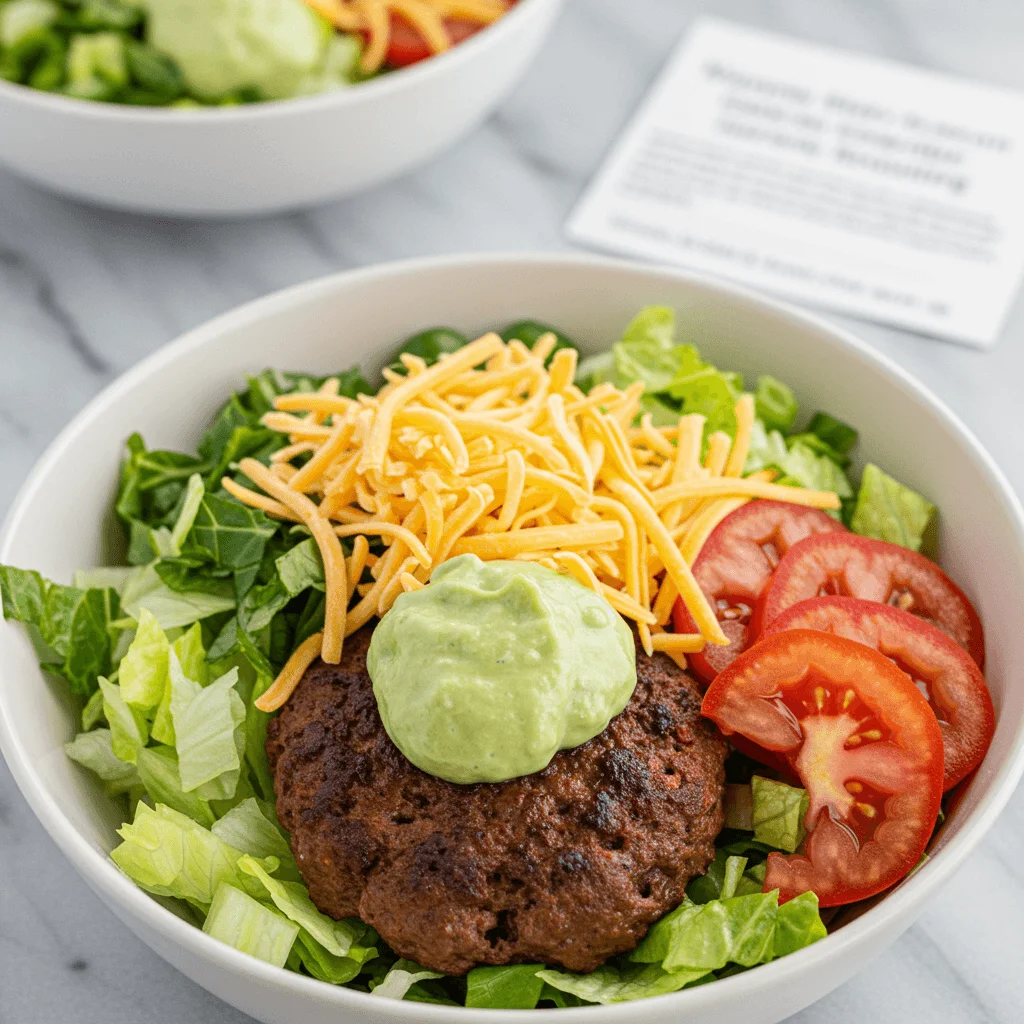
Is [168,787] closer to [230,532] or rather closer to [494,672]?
[230,532]

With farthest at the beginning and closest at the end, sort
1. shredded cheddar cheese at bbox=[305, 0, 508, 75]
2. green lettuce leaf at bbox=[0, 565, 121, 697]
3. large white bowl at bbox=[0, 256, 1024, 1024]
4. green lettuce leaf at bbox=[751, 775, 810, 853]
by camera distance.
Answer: shredded cheddar cheese at bbox=[305, 0, 508, 75] < green lettuce leaf at bbox=[0, 565, 121, 697] < green lettuce leaf at bbox=[751, 775, 810, 853] < large white bowl at bbox=[0, 256, 1024, 1024]

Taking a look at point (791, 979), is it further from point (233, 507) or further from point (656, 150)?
point (656, 150)

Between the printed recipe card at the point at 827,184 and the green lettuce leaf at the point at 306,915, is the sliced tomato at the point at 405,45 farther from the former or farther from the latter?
the green lettuce leaf at the point at 306,915

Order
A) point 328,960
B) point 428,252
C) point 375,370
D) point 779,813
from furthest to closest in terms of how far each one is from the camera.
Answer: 1. point 428,252
2. point 375,370
3. point 779,813
4. point 328,960

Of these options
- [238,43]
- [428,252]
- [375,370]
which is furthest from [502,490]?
[238,43]

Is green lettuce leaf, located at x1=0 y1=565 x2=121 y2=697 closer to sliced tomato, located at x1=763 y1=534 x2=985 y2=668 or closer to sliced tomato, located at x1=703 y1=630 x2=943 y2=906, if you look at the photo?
sliced tomato, located at x1=703 y1=630 x2=943 y2=906

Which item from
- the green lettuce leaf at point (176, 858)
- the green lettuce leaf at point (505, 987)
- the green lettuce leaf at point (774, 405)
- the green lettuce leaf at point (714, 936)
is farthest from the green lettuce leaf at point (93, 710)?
the green lettuce leaf at point (774, 405)

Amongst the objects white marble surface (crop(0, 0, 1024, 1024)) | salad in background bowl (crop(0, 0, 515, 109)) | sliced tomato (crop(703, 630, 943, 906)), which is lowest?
white marble surface (crop(0, 0, 1024, 1024))

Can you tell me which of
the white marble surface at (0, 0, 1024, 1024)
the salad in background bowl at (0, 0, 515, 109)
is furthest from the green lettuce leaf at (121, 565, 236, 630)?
the salad in background bowl at (0, 0, 515, 109)
